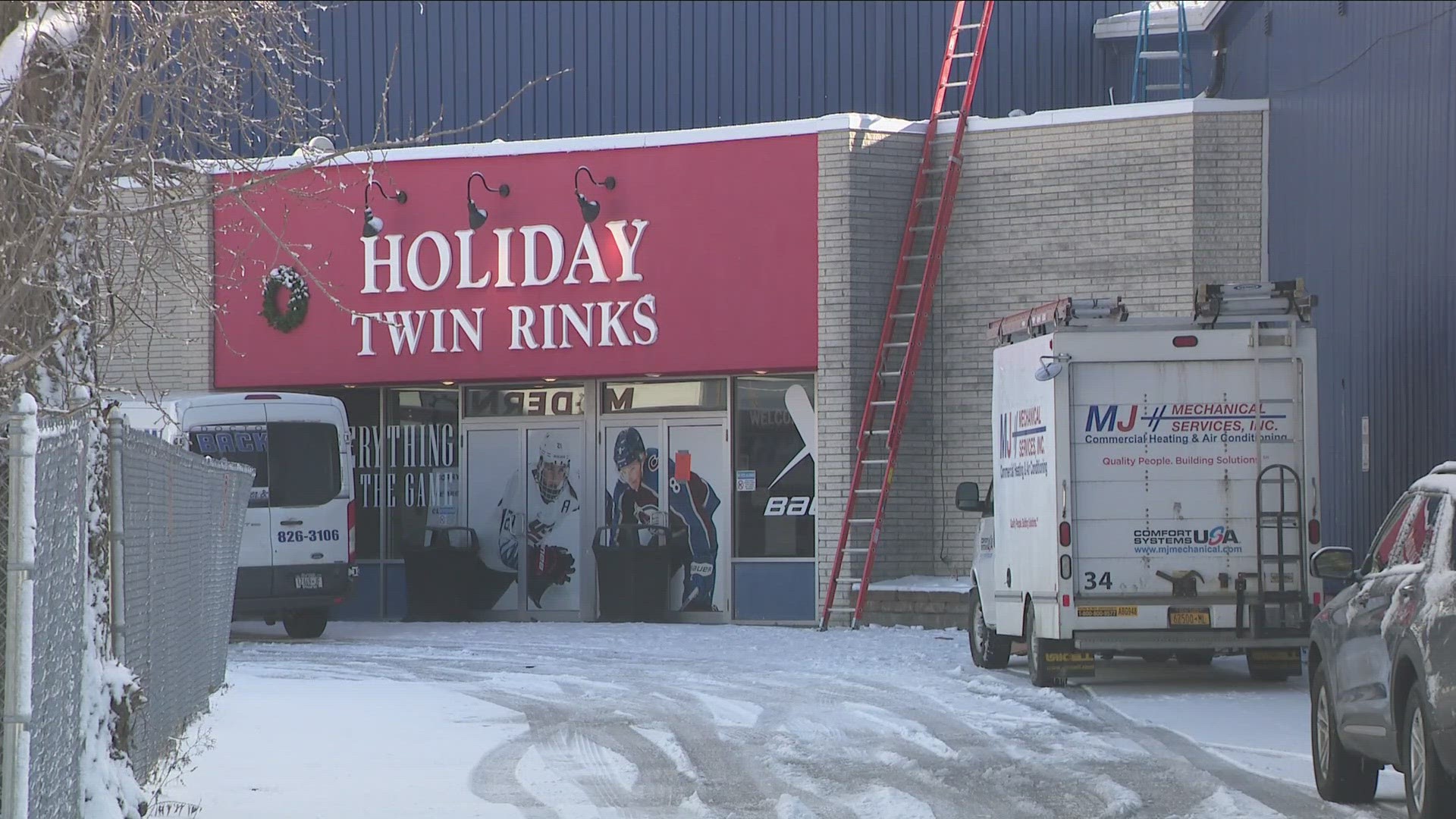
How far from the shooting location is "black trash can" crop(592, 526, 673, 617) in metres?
22.9

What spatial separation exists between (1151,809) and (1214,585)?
5.20m

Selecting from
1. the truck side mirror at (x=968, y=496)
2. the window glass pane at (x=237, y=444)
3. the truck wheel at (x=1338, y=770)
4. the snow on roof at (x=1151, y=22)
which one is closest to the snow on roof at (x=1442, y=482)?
the truck wheel at (x=1338, y=770)

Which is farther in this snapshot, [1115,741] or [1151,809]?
[1115,741]

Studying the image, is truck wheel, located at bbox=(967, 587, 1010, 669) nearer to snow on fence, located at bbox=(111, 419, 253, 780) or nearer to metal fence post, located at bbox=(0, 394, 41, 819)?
snow on fence, located at bbox=(111, 419, 253, 780)

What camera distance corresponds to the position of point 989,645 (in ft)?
54.6

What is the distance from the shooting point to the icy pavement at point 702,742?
9.70 metres

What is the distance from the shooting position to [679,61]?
90.9 ft

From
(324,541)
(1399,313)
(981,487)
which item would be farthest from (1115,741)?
(324,541)

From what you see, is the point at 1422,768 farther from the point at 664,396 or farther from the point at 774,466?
the point at 664,396

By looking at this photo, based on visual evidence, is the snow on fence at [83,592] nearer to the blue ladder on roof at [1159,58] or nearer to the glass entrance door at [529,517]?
the glass entrance door at [529,517]

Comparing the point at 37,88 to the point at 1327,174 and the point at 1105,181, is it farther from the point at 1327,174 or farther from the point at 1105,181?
the point at 1105,181

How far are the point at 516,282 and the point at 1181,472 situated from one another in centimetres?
1123

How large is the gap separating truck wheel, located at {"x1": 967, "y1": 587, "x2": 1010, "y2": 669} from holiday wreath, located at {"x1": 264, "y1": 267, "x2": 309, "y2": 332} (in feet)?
36.4

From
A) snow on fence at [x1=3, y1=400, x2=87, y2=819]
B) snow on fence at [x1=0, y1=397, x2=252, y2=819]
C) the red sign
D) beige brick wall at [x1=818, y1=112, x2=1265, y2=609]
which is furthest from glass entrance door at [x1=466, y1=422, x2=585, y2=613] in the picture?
snow on fence at [x1=3, y1=400, x2=87, y2=819]
